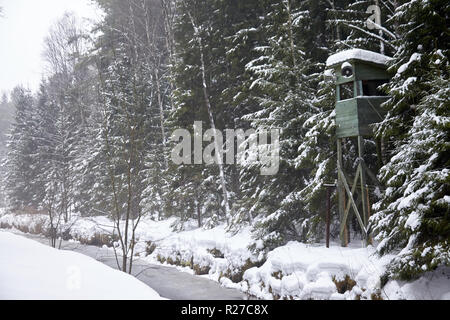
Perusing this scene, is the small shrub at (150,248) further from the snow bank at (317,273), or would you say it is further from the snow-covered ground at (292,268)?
the snow bank at (317,273)

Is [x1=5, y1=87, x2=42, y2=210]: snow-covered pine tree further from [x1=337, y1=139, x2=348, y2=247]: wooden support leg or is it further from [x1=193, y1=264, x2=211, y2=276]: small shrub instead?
[x1=337, y1=139, x2=348, y2=247]: wooden support leg

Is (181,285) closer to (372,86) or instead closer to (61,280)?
(61,280)

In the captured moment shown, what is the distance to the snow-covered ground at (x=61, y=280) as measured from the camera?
375 cm

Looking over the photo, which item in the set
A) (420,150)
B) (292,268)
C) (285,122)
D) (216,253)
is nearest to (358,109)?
(285,122)

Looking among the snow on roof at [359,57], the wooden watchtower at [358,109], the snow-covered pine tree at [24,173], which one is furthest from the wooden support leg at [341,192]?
the snow-covered pine tree at [24,173]

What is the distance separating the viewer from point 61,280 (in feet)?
14.0

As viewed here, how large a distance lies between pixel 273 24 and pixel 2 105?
69.9 meters

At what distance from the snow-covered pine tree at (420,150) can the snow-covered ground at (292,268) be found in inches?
17.0

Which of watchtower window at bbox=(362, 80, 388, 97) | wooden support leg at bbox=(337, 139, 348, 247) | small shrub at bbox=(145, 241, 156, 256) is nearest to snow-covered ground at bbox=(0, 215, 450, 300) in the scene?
wooden support leg at bbox=(337, 139, 348, 247)

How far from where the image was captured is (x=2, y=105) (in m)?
64.8

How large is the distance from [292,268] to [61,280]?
616 cm

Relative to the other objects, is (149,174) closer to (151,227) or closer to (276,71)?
(151,227)
